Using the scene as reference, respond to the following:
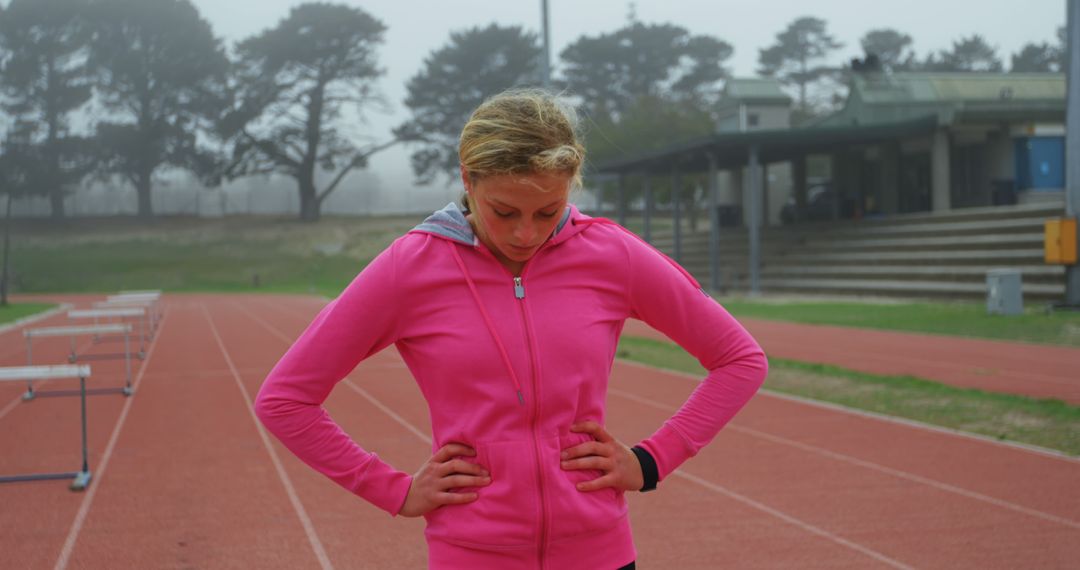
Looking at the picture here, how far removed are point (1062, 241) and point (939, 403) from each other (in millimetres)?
10025

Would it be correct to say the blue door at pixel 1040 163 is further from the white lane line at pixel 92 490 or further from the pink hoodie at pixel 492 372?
the pink hoodie at pixel 492 372

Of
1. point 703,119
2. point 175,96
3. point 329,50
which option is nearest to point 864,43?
point 703,119

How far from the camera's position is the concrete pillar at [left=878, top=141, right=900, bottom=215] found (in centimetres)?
3459

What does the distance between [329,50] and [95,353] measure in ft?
153

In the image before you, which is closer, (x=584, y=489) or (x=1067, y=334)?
(x=584, y=489)

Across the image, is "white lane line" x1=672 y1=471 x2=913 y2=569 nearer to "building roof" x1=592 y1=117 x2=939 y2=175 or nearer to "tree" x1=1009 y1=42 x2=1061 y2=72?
"building roof" x1=592 y1=117 x2=939 y2=175

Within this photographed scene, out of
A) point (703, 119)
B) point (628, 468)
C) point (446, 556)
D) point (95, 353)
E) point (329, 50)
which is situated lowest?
point (95, 353)

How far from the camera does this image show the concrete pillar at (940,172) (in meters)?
30.7

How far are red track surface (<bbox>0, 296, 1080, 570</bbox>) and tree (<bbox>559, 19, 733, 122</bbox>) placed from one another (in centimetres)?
5989

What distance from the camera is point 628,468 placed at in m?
2.06

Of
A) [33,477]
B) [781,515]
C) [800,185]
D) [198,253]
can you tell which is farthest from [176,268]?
[781,515]

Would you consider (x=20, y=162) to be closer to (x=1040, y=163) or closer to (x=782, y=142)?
(x=782, y=142)

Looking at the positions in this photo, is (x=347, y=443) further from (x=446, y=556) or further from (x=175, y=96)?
(x=175, y=96)

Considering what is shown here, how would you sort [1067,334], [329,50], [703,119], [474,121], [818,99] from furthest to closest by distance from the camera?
[818,99] → [329,50] → [703,119] → [1067,334] → [474,121]
